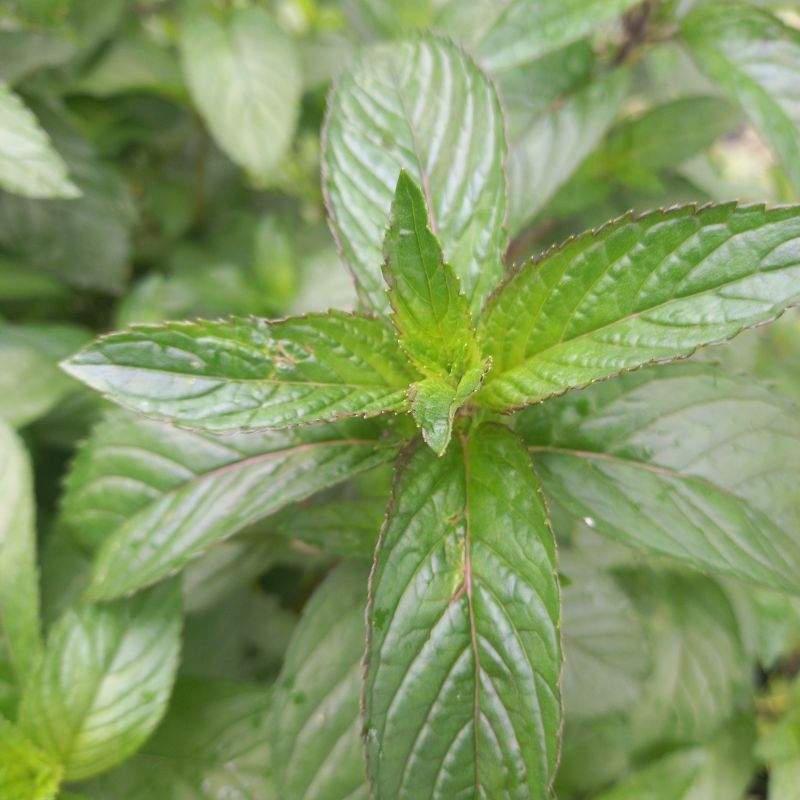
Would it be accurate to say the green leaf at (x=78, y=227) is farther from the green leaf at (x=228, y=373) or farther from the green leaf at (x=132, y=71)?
the green leaf at (x=228, y=373)

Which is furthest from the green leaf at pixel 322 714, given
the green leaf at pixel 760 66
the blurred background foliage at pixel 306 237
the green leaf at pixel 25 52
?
the green leaf at pixel 25 52

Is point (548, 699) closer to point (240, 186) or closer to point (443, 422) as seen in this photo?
point (443, 422)

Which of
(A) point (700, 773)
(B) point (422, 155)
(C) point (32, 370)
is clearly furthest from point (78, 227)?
(A) point (700, 773)

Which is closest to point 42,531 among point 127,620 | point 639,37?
point 127,620

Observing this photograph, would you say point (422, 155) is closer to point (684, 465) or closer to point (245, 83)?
point (684, 465)

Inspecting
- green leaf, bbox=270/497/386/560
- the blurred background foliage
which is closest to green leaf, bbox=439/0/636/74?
the blurred background foliage

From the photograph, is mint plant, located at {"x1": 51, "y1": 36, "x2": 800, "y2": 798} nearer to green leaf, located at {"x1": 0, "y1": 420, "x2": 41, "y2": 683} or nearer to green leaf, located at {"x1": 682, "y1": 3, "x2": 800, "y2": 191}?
green leaf, located at {"x1": 0, "y1": 420, "x2": 41, "y2": 683}
